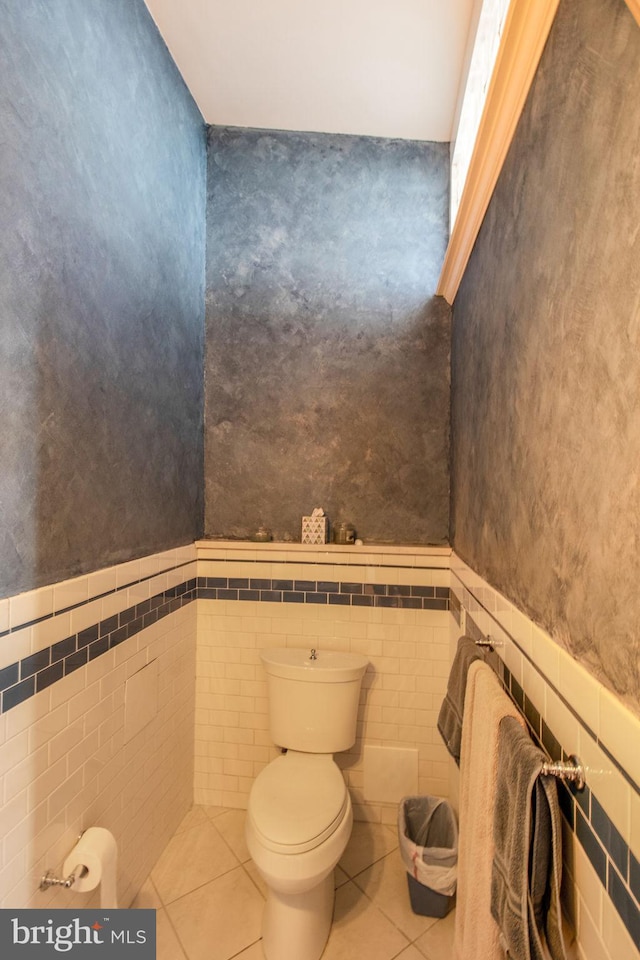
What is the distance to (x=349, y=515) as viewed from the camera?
2.26m

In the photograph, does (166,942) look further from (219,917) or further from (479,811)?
(479,811)

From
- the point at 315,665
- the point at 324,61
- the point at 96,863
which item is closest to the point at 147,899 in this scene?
the point at 96,863

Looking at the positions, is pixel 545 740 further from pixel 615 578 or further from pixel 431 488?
pixel 431 488

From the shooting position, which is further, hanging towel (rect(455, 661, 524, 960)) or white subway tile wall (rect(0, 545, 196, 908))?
white subway tile wall (rect(0, 545, 196, 908))

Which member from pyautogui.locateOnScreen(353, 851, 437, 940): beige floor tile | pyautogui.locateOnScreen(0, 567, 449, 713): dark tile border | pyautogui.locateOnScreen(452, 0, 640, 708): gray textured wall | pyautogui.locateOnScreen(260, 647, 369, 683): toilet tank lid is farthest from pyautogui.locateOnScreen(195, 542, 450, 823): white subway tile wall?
pyautogui.locateOnScreen(452, 0, 640, 708): gray textured wall

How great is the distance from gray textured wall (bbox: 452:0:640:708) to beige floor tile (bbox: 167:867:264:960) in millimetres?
1445

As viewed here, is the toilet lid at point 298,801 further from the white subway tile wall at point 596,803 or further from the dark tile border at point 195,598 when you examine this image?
the white subway tile wall at point 596,803

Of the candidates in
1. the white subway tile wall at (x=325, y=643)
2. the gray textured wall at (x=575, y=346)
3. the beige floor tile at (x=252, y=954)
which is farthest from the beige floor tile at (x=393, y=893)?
the gray textured wall at (x=575, y=346)

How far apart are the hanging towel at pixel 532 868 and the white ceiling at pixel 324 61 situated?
227 centimetres

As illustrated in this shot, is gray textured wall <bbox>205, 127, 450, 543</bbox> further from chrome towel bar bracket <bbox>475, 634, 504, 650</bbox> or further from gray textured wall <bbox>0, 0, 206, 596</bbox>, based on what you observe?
chrome towel bar bracket <bbox>475, 634, 504, 650</bbox>

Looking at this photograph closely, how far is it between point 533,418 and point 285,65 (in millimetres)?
1839

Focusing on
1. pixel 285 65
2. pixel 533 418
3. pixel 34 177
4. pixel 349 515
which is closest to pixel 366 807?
pixel 349 515

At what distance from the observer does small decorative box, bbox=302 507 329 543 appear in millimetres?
2195

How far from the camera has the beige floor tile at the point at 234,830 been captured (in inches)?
75.5
